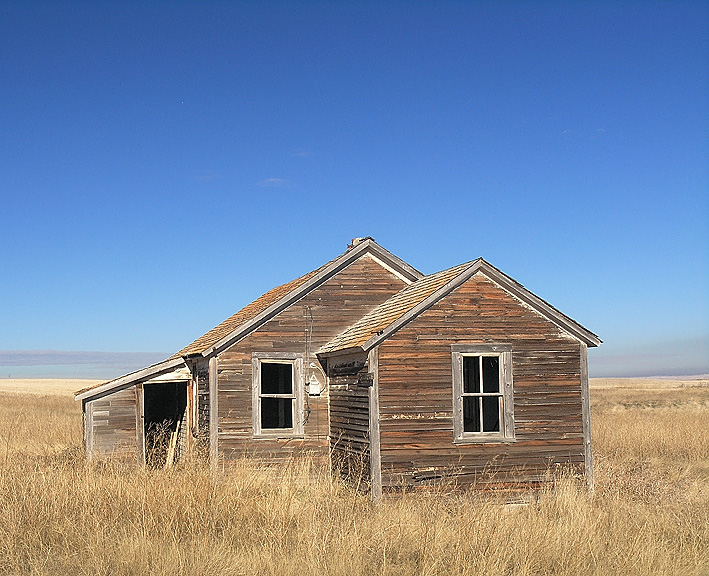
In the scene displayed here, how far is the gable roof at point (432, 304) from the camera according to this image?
1338cm

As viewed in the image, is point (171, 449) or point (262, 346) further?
point (171, 449)

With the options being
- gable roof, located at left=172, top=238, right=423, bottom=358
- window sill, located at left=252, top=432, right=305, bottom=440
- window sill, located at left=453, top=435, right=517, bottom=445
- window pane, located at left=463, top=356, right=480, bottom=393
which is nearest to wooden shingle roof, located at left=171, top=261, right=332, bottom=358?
gable roof, located at left=172, top=238, right=423, bottom=358

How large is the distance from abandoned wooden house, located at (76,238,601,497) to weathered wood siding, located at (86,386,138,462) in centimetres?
2

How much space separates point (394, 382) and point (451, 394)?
1.04 m

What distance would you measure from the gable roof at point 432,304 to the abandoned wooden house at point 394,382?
3 centimetres

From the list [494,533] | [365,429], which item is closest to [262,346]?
[365,429]

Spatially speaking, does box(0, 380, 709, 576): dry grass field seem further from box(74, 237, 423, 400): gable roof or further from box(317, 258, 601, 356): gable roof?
box(74, 237, 423, 400): gable roof

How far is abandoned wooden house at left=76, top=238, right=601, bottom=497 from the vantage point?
43.7 ft

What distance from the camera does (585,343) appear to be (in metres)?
14.2

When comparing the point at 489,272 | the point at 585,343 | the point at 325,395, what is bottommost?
the point at 325,395

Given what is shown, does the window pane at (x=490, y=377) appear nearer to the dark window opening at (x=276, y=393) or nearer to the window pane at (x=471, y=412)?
the window pane at (x=471, y=412)

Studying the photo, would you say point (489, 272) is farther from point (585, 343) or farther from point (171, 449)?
point (171, 449)

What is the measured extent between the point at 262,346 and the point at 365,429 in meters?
3.16

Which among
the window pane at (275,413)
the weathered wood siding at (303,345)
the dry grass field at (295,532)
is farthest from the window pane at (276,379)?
the dry grass field at (295,532)
